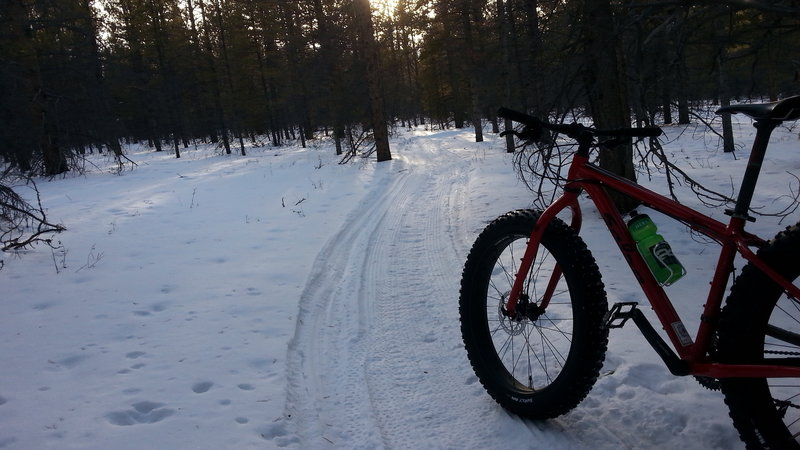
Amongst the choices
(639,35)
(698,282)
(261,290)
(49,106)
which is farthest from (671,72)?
(49,106)

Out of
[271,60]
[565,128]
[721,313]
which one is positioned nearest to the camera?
[721,313]

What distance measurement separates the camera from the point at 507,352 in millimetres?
3164

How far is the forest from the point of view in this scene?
521 centimetres

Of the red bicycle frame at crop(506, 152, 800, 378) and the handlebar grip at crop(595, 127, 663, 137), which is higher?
the handlebar grip at crop(595, 127, 663, 137)

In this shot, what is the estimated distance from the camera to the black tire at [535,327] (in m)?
2.10

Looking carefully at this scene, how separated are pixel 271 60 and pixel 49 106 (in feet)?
57.0

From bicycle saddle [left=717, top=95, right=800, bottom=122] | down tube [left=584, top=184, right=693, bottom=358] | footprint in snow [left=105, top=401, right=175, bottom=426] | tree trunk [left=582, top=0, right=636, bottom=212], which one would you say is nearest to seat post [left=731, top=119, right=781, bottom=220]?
bicycle saddle [left=717, top=95, right=800, bottom=122]

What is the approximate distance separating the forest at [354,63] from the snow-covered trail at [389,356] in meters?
2.84

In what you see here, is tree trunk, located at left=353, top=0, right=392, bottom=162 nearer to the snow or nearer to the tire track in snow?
the snow

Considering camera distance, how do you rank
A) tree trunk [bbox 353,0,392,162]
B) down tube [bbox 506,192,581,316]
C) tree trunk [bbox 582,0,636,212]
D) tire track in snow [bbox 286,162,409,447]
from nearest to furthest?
1. down tube [bbox 506,192,581,316]
2. tire track in snow [bbox 286,162,409,447]
3. tree trunk [bbox 582,0,636,212]
4. tree trunk [bbox 353,0,392,162]

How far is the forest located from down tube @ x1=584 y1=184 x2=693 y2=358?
7.54 feet

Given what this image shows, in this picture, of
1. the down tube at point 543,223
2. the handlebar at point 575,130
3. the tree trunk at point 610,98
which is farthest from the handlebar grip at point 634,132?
the tree trunk at point 610,98

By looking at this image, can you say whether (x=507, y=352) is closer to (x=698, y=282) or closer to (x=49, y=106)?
(x=698, y=282)

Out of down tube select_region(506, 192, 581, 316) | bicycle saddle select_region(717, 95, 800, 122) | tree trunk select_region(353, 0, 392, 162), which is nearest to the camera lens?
bicycle saddle select_region(717, 95, 800, 122)
